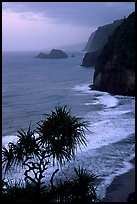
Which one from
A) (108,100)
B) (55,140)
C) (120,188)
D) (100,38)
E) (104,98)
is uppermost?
(100,38)

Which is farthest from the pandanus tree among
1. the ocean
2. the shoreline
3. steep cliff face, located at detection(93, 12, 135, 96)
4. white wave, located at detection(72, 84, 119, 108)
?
steep cliff face, located at detection(93, 12, 135, 96)

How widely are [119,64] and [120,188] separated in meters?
32.9

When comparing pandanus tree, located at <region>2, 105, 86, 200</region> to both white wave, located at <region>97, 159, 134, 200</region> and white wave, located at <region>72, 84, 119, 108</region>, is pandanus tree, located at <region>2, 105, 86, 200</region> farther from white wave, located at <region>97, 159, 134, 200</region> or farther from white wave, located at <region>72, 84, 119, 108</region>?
white wave, located at <region>72, 84, 119, 108</region>

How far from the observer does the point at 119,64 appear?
45.7 meters

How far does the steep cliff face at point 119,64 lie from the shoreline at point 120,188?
90.9ft

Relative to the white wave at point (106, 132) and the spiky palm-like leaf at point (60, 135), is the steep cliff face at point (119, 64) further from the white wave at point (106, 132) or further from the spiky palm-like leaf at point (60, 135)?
the spiky palm-like leaf at point (60, 135)

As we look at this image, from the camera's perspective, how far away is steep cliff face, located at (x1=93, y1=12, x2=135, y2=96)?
43.8m

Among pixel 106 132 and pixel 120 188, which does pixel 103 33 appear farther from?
pixel 120 188

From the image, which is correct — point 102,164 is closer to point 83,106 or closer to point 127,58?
point 83,106

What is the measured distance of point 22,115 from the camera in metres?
32.8

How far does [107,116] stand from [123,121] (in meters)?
3.36

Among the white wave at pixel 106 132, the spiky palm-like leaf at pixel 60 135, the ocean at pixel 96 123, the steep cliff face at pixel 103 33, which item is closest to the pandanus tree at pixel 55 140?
the spiky palm-like leaf at pixel 60 135

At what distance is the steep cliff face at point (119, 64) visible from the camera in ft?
144

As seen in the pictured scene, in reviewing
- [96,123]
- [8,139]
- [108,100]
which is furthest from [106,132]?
[108,100]
